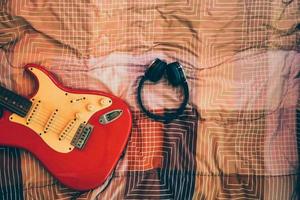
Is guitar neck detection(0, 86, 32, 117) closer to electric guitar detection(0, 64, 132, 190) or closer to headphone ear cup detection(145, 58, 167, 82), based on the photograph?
electric guitar detection(0, 64, 132, 190)

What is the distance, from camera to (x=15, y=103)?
4.15ft

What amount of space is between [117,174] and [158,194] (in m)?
0.14

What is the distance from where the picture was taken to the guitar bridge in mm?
1259

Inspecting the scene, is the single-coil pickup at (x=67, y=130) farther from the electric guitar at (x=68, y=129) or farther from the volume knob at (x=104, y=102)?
the volume knob at (x=104, y=102)

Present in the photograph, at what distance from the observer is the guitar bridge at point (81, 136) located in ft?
4.13

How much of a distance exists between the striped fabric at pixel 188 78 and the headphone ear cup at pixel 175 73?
0.13 feet

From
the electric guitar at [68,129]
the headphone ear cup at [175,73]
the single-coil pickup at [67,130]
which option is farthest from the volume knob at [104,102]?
the headphone ear cup at [175,73]

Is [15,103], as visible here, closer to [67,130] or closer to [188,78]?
[67,130]

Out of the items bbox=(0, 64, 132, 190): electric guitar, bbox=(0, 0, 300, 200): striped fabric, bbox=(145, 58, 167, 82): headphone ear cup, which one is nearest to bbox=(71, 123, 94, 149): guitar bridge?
bbox=(0, 64, 132, 190): electric guitar

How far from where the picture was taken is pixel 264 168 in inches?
50.3

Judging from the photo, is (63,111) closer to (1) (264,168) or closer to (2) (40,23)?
(2) (40,23)

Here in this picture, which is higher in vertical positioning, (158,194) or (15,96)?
(15,96)

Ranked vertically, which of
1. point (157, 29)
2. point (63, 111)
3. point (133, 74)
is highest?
point (157, 29)

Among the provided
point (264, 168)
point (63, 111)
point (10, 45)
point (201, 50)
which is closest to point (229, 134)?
point (264, 168)
